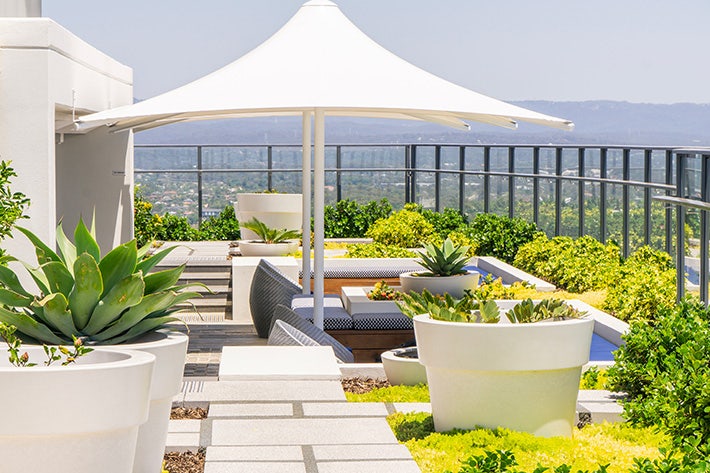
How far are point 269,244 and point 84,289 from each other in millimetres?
9102

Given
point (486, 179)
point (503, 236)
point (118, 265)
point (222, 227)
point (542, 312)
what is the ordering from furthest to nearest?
point (222, 227), point (486, 179), point (503, 236), point (542, 312), point (118, 265)

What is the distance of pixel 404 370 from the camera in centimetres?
620

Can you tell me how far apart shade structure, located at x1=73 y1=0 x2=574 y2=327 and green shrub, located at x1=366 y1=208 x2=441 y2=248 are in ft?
22.4

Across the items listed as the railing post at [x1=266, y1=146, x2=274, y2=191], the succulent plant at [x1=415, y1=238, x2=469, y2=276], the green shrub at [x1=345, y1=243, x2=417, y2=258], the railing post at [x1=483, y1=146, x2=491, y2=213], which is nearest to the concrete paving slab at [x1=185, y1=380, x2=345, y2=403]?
the succulent plant at [x1=415, y1=238, x2=469, y2=276]

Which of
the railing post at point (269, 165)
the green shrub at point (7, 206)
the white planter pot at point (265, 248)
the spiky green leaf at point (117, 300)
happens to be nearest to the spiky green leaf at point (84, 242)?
the spiky green leaf at point (117, 300)

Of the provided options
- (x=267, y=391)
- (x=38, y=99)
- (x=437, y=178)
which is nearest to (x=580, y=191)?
(x=437, y=178)

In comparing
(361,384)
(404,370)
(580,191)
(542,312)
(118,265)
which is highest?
(580,191)

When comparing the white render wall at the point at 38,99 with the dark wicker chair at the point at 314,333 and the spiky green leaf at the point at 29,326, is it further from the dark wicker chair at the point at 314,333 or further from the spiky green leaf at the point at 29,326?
the spiky green leaf at the point at 29,326

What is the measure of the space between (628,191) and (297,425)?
300 inches

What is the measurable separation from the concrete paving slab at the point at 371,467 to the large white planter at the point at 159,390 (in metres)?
0.64

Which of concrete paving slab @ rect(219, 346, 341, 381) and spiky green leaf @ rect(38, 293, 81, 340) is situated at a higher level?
spiky green leaf @ rect(38, 293, 81, 340)

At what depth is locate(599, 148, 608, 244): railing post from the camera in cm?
1238

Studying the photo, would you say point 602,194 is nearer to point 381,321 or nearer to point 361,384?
point 381,321

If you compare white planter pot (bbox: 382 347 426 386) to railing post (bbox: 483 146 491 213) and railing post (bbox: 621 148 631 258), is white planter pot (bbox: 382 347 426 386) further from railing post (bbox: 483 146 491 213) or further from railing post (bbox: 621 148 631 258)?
railing post (bbox: 483 146 491 213)
